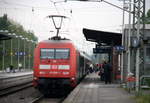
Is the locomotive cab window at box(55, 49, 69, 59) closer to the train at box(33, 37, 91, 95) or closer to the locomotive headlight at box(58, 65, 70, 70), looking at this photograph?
the train at box(33, 37, 91, 95)

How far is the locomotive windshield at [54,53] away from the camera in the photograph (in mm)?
21672

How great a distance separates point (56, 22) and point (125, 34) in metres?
7.15

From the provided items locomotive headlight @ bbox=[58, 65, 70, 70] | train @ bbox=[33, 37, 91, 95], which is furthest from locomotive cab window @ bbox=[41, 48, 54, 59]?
locomotive headlight @ bbox=[58, 65, 70, 70]

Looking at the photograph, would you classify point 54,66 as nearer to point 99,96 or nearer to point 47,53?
point 47,53

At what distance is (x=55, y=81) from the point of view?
21.1m

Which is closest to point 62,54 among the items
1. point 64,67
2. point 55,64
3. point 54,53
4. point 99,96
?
point 54,53

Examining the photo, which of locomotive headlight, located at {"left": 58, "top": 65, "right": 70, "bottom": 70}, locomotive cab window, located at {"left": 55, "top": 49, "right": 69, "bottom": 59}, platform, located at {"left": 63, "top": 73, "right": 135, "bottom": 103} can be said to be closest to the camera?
platform, located at {"left": 63, "top": 73, "right": 135, "bottom": 103}

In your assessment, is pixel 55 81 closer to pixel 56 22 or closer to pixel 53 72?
pixel 53 72

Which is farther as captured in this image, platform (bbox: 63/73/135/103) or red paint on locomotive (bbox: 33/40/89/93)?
red paint on locomotive (bbox: 33/40/89/93)

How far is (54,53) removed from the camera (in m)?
21.8

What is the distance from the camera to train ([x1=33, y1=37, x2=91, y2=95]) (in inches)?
831

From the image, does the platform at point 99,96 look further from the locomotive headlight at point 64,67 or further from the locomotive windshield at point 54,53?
the locomotive windshield at point 54,53

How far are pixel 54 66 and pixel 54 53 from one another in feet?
2.60

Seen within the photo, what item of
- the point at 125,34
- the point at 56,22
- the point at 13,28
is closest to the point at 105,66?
the point at 125,34
